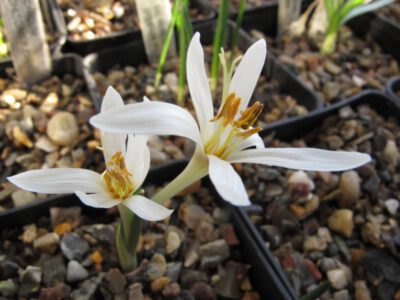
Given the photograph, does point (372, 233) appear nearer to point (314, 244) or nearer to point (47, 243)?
point (314, 244)

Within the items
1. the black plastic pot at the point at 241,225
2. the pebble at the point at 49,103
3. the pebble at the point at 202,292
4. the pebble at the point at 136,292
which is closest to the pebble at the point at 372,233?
the black plastic pot at the point at 241,225

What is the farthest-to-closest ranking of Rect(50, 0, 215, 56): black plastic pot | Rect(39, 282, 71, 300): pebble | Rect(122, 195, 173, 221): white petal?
1. Rect(50, 0, 215, 56): black plastic pot
2. Rect(39, 282, 71, 300): pebble
3. Rect(122, 195, 173, 221): white petal

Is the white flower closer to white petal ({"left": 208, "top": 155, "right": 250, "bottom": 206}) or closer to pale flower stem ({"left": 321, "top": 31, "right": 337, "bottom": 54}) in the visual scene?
white petal ({"left": 208, "top": 155, "right": 250, "bottom": 206})

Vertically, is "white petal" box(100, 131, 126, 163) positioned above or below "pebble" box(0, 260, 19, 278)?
above

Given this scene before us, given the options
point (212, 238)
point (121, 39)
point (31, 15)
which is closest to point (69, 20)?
point (121, 39)

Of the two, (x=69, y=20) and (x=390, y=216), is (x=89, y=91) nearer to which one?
(x=69, y=20)

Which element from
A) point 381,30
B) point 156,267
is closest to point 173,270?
point 156,267

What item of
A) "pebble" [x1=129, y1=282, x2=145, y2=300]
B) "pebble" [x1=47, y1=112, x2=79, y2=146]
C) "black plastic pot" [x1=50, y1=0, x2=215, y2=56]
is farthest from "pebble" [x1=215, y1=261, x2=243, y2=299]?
"black plastic pot" [x1=50, y1=0, x2=215, y2=56]

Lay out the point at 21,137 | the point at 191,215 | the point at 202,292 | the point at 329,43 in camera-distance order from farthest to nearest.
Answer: the point at 329,43 < the point at 21,137 < the point at 191,215 < the point at 202,292
